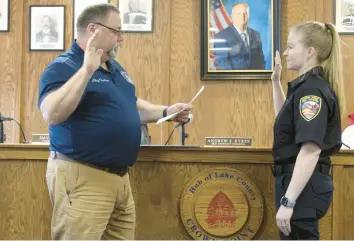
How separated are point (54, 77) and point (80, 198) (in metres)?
0.51

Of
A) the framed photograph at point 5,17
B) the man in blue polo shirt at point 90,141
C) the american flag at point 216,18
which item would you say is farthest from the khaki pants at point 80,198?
the framed photograph at point 5,17

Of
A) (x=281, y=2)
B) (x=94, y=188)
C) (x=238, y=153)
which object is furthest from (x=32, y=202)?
(x=281, y=2)

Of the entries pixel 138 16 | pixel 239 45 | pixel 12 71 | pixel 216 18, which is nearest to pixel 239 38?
pixel 239 45

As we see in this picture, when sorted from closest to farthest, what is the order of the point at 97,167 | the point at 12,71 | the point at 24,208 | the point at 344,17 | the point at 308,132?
the point at 308,132 < the point at 97,167 < the point at 24,208 < the point at 344,17 < the point at 12,71

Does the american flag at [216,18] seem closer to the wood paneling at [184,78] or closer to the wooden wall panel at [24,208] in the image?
the wood paneling at [184,78]

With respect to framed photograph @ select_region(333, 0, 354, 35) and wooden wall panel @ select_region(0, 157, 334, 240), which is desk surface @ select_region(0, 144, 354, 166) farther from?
framed photograph @ select_region(333, 0, 354, 35)

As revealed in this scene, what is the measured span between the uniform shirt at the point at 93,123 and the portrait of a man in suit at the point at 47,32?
280 centimetres

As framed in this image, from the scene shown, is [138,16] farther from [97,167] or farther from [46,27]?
[97,167]

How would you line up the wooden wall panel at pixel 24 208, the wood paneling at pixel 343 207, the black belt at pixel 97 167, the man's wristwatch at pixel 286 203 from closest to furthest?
the man's wristwatch at pixel 286 203
the black belt at pixel 97 167
the wood paneling at pixel 343 207
the wooden wall panel at pixel 24 208

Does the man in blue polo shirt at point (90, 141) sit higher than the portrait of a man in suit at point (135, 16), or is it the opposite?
the portrait of a man in suit at point (135, 16)

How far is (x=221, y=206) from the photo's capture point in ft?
7.93

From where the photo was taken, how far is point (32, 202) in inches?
97.8

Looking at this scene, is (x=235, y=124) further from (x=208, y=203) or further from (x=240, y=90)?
(x=208, y=203)

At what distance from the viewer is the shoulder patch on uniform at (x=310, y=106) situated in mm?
1922
